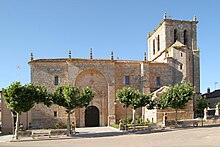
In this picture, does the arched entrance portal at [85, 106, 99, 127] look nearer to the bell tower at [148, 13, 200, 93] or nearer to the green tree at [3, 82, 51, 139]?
the green tree at [3, 82, 51, 139]

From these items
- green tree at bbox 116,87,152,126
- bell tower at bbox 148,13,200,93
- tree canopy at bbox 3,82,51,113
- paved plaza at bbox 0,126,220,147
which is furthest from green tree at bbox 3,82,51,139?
bell tower at bbox 148,13,200,93

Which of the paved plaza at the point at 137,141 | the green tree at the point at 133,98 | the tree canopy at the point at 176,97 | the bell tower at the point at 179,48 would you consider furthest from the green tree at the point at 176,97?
the bell tower at the point at 179,48

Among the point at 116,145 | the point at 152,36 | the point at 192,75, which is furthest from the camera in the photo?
the point at 152,36

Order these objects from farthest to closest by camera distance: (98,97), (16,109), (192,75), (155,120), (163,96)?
(192,75)
(98,97)
(155,120)
(163,96)
(16,109)

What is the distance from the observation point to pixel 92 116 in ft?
98.4

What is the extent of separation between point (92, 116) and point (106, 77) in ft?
18.4

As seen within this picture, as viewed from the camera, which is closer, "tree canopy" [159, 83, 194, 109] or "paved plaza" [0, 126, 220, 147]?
"paved plaza" [0, 126, 220, 147]

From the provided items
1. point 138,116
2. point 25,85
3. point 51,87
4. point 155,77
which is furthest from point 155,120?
point 25,85

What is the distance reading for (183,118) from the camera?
2830cm

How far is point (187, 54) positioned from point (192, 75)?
3.35 metres

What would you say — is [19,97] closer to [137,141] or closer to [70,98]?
[70,98]

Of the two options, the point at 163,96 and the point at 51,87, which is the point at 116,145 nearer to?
the point at 163,96

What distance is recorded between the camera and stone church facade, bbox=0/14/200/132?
2839 centimetres

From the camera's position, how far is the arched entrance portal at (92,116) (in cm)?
2988
